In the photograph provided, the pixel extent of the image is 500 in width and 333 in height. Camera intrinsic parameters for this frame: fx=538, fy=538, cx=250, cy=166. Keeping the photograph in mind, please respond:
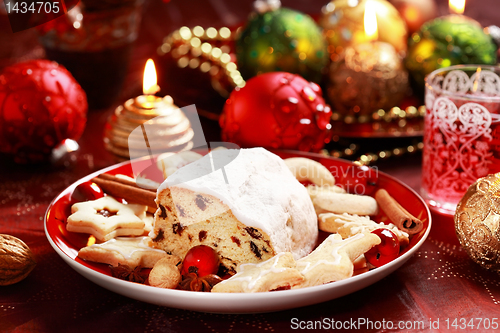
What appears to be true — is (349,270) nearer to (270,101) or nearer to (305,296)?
(305,296)

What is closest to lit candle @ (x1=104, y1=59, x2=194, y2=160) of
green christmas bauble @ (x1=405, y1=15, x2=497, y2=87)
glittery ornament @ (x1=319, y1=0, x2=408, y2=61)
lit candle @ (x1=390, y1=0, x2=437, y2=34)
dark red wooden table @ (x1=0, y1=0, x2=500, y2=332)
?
dark red wooden table @ (x1=0, y1=0, x2=500, y2=332)

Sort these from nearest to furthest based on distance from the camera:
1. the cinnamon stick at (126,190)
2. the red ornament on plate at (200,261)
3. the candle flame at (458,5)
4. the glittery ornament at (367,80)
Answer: the red ornament on plate at (200,261) → the cinnamon stick at (126,190) → the glittery ornament at (367,80) → the candle flame at (458,5)

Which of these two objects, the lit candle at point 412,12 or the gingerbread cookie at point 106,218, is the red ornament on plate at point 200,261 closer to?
the gingerbread cookie at point 106,218

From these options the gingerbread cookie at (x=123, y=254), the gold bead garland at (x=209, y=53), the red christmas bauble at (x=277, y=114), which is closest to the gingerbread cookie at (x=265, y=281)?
the gingerbread cookie at (x=123, y=254)

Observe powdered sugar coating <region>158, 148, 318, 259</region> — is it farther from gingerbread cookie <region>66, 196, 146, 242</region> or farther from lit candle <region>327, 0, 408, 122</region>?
lit candle <region>327, 0, 408, 122</region>

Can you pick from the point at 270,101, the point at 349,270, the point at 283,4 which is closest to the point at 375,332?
the point at 349,270

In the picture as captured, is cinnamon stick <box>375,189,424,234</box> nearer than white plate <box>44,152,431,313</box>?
No

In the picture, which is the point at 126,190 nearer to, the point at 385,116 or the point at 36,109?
the point at 36,109

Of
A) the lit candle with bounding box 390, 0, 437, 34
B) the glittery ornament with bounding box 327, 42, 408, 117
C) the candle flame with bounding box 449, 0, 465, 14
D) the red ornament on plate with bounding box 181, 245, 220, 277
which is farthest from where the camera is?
the lit candle with bounding box 390, 0, 437, 34
